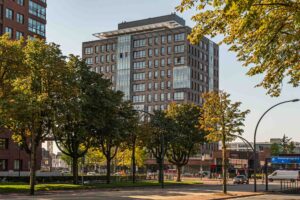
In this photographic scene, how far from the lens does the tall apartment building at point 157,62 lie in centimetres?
14200

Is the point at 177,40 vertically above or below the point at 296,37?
above

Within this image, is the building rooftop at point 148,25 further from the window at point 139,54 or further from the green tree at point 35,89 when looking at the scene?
the green tree at point 35,89

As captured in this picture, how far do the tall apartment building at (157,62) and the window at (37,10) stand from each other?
2325 inches

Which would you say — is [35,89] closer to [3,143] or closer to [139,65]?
[3,143]

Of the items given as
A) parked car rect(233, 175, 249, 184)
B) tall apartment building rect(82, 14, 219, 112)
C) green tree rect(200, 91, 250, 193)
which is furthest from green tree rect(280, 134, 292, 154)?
green tree rect(200, 91, 250, 193)

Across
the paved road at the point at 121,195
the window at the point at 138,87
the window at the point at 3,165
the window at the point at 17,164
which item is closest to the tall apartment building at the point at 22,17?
the window at the point at 3,165

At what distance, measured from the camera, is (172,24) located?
478 ft

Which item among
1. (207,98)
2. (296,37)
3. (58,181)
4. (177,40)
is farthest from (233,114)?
(177,40)

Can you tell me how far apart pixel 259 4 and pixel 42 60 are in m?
28.1

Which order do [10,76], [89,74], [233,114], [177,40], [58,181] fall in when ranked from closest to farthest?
[10,76] < [233,114] < [89,74] < [58,181] < [177,40]

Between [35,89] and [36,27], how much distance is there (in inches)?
2004

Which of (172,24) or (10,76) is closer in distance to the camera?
(10,76)

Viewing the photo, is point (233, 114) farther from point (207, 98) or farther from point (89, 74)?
point (89, 74)

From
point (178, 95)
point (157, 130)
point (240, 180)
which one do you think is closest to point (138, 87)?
point (178, 95)
